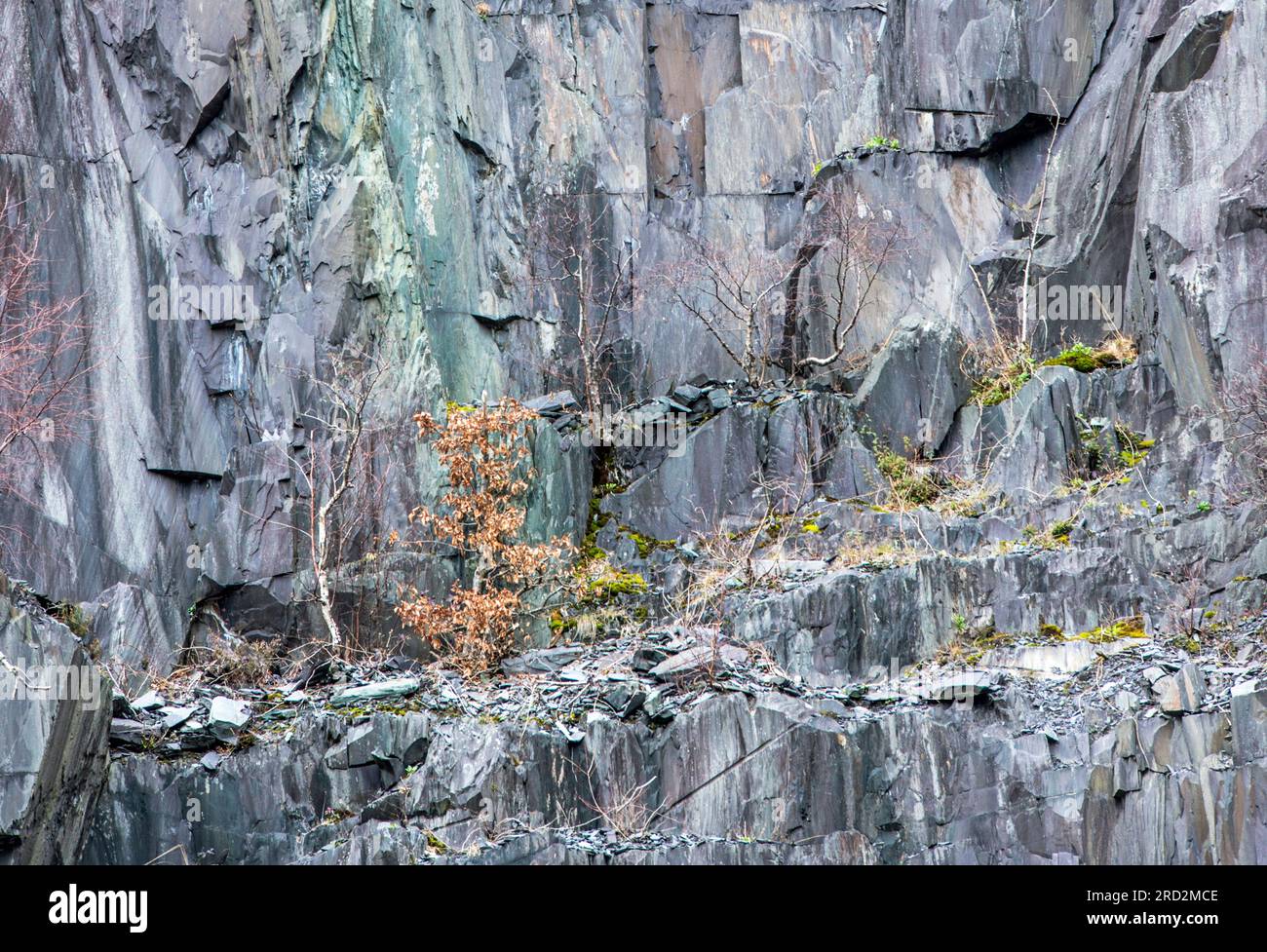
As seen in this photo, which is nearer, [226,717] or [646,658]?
[226,717]

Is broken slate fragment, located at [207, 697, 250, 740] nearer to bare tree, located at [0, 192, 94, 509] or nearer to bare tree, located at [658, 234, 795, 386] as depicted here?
bare tree, located at [0, 192, 94, 509]

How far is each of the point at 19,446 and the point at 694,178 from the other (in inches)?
459

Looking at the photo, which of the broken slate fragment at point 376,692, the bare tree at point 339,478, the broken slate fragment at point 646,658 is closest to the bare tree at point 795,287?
the bare tree at point 339,478

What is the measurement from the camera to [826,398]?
1886 cm

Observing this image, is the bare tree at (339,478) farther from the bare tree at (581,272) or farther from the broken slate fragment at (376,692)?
the bare tree at (581,272)

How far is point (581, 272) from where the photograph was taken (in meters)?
21.5

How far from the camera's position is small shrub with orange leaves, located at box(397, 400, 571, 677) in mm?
15969

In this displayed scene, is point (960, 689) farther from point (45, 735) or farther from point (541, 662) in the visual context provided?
point (45, 735)

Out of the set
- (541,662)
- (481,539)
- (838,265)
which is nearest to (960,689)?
(541,662)

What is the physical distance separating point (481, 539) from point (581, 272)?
6477mm

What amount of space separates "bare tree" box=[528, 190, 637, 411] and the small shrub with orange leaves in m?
4.16
